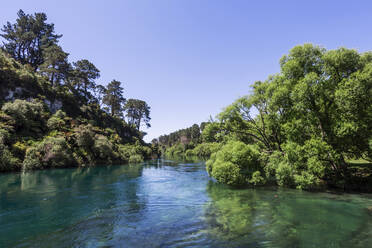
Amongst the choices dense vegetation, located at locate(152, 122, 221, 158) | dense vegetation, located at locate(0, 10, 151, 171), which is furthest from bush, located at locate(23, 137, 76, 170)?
dense vegetation, located at locate(152, 122, 221, 158)

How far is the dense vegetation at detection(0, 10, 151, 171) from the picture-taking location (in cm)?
3781

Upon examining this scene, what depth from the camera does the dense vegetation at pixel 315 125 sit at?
51.1 feet

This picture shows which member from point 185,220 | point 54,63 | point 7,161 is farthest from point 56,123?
point 185,220

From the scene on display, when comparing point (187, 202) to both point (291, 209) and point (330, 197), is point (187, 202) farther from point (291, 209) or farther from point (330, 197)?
point (330, 197)

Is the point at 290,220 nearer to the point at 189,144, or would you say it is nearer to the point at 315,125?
the point at 315,125

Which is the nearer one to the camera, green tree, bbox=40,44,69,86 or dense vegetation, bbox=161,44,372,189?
dense vegetation, bbox=161,44,372,189

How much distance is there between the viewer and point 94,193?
59.4 ft

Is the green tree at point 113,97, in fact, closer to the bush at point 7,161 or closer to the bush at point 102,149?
the bush at point 102,149

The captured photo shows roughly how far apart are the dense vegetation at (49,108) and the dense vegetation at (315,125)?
120ft

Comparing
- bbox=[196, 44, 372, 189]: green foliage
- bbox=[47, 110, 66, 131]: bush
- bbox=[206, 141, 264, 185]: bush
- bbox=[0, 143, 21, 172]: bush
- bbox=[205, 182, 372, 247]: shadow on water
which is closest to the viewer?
bbox=[205, 182, 372, 247]: shadow on water

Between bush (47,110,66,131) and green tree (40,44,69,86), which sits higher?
green tree (40,44,69,86)

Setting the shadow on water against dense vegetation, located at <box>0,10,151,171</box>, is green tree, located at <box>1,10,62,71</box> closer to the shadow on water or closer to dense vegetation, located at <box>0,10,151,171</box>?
dense vegetation, located at <box>0,10,151,171</box>

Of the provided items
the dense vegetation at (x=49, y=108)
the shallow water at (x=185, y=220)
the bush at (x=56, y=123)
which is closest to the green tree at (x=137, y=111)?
the dense vegetation at (x=49, y=108)

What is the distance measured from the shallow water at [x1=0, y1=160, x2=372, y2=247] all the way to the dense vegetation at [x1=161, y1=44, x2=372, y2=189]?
10.1 ft
